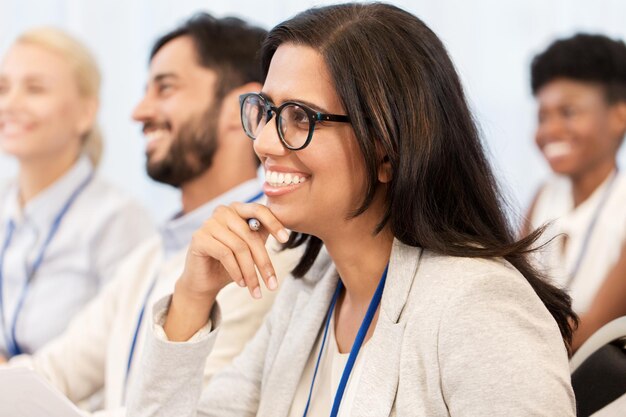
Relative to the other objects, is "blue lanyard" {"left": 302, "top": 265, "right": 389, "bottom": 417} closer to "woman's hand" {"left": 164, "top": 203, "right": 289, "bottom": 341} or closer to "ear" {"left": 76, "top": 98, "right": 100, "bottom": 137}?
"woman's hand" {"left": 164, "top": 203, "right": 289, "bottom": 341}

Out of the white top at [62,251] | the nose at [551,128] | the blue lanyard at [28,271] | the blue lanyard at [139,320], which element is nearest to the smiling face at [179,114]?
the blue lanyard at [139,320]

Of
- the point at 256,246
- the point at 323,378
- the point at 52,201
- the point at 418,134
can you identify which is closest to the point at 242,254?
the point at 256,246

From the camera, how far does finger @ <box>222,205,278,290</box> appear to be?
4.74 ft

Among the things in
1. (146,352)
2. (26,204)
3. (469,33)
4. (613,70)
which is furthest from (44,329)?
(469,33)

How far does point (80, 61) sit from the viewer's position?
3162mm

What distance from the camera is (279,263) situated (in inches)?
75.0

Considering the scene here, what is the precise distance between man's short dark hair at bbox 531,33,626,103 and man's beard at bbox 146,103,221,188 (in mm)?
1305

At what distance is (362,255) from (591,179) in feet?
5.83

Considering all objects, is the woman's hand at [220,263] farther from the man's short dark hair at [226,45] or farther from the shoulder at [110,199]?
the shoulder at [110,199]

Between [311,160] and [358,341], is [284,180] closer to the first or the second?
[311,160]

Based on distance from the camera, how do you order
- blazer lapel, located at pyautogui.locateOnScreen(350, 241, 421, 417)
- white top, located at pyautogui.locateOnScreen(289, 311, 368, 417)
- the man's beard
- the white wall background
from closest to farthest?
blazer lapel, located at pyautogui.locateOnScreen(350, 241, 421, 417) < white top, located at pyautogui.locateOnScreen(289, 311, 368, 417) < the man's beard < the white wall background

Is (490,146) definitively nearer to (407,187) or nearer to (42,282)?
(407,187)

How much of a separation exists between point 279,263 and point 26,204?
1420 mm

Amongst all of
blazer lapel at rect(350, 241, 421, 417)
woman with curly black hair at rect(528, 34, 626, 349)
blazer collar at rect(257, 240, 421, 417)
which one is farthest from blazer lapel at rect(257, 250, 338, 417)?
woman with curly black hair at rect(528, 34, 626, 349)
